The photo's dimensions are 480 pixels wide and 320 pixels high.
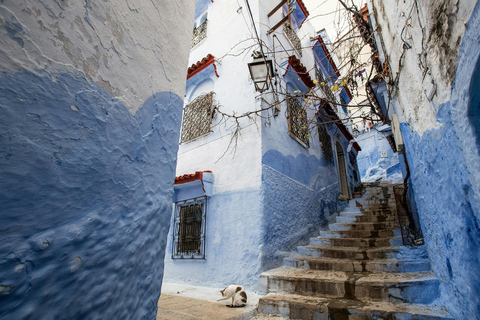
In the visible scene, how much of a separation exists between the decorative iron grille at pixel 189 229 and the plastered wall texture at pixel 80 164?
11.6ft

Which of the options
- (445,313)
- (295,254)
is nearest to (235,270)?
(295,254)

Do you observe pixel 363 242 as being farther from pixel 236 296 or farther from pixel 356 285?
pixel 236 296

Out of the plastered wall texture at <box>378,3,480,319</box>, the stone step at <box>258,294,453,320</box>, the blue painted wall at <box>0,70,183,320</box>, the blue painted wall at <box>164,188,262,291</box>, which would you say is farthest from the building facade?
the blue painted wall at <box>0,70,183,320</box>

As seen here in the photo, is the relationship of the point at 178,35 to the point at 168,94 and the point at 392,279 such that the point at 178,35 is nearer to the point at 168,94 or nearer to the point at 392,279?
the point at 168,94

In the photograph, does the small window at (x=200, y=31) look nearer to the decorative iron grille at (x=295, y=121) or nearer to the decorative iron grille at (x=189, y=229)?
the decorative iron grille at (x=295, y=121)

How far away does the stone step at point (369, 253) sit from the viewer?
358cm

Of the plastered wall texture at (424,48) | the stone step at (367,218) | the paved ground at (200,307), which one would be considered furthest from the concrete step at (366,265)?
the stone step at (367,218)

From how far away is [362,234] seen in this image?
202 inches

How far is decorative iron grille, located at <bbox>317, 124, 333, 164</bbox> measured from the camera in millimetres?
8055

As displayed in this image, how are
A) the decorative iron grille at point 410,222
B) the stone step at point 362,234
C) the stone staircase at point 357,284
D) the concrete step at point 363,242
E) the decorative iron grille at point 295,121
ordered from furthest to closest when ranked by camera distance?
the decorative iron grille at point 295,121, the stone step at point 362,234, the concrete step at point 363,242, the decorative iron grille at point 410,222, the stone staircase at point 357,284

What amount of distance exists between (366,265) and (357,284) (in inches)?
27.2

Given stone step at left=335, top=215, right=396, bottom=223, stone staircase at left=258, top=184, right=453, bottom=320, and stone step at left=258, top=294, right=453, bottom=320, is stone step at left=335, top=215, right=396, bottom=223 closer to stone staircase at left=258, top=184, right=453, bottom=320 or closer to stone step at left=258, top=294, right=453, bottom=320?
stone staircase at left=258, top=184, right=453, bottom=320

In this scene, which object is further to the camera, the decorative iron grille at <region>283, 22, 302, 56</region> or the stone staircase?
the decorative iron grille at <region>283, 22, 302, 56</region>

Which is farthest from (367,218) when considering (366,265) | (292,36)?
(292,36)
